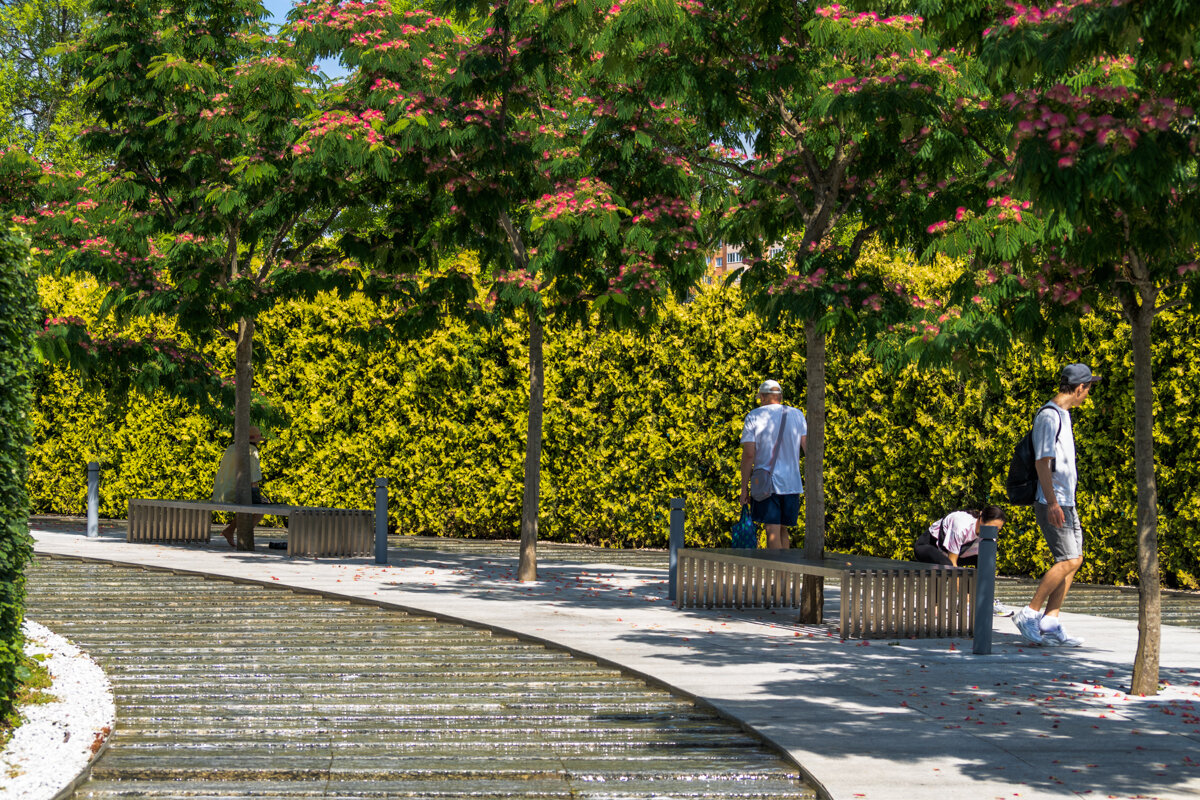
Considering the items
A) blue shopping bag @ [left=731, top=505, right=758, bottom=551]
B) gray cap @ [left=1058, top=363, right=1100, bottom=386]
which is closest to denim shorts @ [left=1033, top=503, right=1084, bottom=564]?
gray cap @ [left=1058, top=363, right=1100, bottom=386]

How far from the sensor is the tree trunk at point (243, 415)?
1658 cm

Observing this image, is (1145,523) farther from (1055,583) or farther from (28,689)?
(28,689)

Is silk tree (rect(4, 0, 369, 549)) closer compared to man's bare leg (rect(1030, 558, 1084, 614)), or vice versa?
man's bare leg (rect(1030, 558, 1084, 614))

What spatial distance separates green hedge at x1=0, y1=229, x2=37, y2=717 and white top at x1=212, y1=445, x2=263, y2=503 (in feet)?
34.4

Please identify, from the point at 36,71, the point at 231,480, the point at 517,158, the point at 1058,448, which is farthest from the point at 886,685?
the point at 36,71

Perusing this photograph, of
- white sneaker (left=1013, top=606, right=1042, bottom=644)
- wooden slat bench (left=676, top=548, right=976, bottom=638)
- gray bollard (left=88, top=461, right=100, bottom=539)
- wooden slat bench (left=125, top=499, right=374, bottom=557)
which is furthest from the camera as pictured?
gray bollard (left=88, top=461, right=100, bottom=539)

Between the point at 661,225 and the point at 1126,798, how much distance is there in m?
7.34

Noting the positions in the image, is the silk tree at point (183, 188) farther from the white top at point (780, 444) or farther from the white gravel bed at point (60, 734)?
the white gravel bed at point (60, 734)

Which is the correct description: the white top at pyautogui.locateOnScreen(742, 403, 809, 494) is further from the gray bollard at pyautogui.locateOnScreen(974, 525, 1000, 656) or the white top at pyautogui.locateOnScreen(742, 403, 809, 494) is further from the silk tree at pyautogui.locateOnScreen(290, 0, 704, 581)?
the gray bollard at pyautogui.locateOnScreen(974, 525, 1000, 656)

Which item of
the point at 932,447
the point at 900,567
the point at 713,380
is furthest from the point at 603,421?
the point at 900,567

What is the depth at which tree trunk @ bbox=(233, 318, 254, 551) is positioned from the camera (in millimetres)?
16578

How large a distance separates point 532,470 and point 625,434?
3838 millimetres

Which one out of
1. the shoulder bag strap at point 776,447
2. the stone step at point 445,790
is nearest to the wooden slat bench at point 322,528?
the shoulder bag strap at point 776,447

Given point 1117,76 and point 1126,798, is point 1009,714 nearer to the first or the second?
point 1126,798
